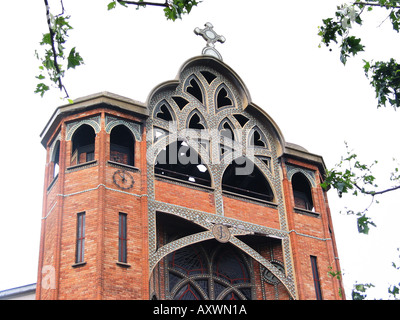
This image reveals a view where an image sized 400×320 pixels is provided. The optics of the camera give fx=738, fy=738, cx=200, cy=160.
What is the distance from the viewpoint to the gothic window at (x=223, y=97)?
81.6 ft

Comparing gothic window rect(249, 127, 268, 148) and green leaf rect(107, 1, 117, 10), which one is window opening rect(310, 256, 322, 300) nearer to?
gothic window rect(249, 127, 268, 148)

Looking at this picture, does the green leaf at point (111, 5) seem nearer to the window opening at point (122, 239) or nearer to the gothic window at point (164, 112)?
the window opening at point (122, 239)

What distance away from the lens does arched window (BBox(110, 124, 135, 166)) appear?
22219 millimetres

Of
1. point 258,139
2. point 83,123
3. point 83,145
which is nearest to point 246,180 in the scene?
point 258,139

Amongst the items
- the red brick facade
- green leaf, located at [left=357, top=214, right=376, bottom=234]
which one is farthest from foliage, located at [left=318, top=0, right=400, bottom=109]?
the red brick facade


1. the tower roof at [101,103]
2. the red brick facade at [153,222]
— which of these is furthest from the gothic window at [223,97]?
the tower roof at [101,103]

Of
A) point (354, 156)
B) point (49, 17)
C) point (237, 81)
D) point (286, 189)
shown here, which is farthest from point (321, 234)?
point (49, 17)

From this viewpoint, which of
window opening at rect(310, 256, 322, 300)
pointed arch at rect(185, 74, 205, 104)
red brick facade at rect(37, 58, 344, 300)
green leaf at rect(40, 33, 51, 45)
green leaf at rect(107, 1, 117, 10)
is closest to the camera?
green leaf at rect(107, 1, 117, 10)

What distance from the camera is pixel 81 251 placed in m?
19.8

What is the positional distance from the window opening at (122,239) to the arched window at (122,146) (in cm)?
239

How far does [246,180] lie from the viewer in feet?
81.1

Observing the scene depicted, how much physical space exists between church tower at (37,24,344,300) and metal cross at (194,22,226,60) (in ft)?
0.27

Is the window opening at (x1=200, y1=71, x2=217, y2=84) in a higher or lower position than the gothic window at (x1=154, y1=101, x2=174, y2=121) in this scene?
higher

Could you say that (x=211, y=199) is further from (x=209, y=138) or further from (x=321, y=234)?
(x=321, y=234)
